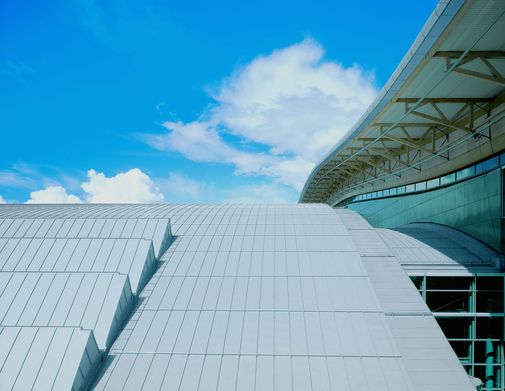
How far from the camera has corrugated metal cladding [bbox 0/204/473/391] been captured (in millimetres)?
8570

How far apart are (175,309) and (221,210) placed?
8.62m

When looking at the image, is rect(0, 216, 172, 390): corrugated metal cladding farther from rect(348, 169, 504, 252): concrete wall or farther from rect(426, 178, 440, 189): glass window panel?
rect(426, 178, 440, 189): glass window panel

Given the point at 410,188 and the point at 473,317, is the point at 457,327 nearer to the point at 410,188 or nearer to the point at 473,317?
the point at 473,317

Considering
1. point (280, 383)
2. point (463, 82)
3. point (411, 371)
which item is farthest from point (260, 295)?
point (463, 82)

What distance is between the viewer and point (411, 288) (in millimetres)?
11930

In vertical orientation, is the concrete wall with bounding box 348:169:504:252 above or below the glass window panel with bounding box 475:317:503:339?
above

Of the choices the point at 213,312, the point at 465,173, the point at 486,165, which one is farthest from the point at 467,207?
the point at 213,312

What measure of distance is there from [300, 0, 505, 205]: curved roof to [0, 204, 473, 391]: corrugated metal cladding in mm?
6744

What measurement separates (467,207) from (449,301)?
5.51 m

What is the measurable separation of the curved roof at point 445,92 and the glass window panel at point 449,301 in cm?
656

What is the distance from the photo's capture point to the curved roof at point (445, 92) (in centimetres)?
1059

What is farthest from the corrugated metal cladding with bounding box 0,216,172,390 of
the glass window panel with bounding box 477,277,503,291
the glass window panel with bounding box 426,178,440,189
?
the glass window panel with bounding box 426,178,440,189

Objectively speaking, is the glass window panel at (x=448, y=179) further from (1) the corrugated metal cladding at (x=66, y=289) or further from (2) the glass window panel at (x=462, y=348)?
(1) the corrugated metal cladding at (x=66, y=289)

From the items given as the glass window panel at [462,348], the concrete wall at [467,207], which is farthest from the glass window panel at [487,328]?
the concrete wall at [467,207]
